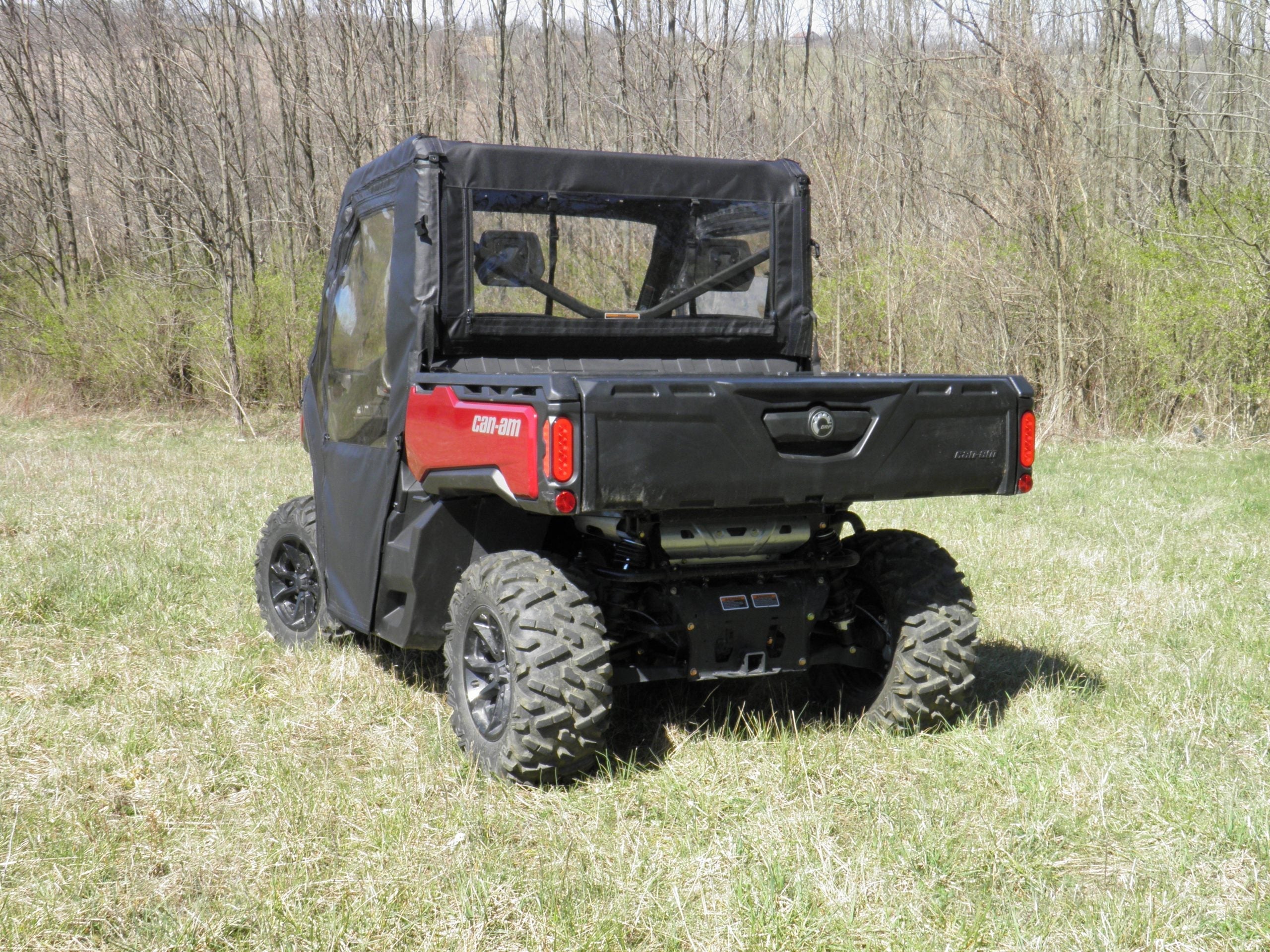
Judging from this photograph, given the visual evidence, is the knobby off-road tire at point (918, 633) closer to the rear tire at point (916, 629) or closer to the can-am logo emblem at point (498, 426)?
the rear tire at point (916, 629)

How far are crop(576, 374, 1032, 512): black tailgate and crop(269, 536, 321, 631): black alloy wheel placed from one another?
2.36 m

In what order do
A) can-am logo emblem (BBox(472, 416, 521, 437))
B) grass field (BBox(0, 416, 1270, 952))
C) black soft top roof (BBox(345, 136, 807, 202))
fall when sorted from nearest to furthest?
grass field (BBox(0, 416, 1270, 952)) < can-am logo emblem (BBox(472, 416, 521, 437)) < black soft top roof (BBox(345, 136, 807, 202))

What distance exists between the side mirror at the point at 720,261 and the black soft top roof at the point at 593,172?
7.1 inches

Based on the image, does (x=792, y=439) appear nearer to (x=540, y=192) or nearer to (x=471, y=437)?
(x=471, y=437)

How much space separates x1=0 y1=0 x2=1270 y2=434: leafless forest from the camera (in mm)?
14688

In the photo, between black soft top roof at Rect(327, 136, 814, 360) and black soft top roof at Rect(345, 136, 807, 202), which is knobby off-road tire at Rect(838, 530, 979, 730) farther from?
black soft top roof at Rect(345, 136, 807, 202)

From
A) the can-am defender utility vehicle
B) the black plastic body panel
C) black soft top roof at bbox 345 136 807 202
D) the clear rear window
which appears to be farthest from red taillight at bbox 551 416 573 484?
black soft top roof at bbox 345 136 807 202

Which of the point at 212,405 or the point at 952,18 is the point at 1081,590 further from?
the point at 212,405

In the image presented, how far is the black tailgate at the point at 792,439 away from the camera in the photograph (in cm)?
346

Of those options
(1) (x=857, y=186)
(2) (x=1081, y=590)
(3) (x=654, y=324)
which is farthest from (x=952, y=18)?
(3) (x=654, y=324)

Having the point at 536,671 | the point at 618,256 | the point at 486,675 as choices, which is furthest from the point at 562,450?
the point at 618,256

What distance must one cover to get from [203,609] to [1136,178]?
17.3m

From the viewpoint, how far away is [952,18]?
50.8ft

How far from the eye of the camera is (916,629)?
4234 millimetres
